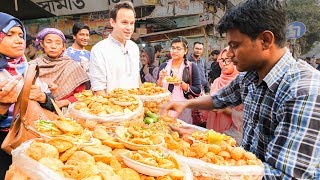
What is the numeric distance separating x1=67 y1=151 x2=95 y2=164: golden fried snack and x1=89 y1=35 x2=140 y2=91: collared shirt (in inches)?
80.2

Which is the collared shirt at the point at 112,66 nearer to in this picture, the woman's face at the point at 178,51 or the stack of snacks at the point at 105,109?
the stack of snacks at the point at 105,109

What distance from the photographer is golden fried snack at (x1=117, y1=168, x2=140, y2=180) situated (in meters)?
1.20

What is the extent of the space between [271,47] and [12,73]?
2.20 metres

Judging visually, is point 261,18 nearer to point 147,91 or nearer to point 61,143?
point 61,143

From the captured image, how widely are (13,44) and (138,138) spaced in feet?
5.88

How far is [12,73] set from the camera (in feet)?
8.66

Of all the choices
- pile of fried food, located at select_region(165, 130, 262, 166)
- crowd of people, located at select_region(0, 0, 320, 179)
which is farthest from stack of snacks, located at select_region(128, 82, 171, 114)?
pile of fried food, located at select_region(165, 130, 262, 166)

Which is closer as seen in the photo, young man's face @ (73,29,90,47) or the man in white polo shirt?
the man in white polo shirt

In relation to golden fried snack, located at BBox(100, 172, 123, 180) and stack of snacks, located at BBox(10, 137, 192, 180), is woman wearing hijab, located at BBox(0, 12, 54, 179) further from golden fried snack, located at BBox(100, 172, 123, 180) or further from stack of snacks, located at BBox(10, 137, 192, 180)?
golden fried snack, located at BBox(100, 172, 123, 180)

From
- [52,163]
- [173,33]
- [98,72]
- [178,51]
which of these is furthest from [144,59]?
[173,33]

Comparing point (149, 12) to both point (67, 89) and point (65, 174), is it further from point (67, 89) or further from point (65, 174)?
point (65, 174)

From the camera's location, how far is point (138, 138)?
145 centimetres

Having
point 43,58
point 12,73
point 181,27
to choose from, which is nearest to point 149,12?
point 181,27

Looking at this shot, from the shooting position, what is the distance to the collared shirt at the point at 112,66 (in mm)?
3260
